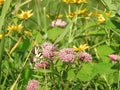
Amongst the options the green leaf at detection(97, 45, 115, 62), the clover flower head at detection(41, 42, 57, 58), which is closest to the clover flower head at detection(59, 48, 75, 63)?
the clover flower head at detection(41, 42, 57, 58)

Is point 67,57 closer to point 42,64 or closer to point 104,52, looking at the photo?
point 42,64

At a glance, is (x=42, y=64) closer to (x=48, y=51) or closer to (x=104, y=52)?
(x=48, y=51)

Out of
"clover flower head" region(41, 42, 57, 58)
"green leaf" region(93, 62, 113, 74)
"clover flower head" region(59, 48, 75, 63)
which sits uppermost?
"clover flower head" region(41, 42, 57, 58)

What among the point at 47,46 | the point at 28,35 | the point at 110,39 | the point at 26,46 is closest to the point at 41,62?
the point at 47,46

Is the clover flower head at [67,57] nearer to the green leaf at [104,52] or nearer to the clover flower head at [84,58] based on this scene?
the clover flower head at [84,58]

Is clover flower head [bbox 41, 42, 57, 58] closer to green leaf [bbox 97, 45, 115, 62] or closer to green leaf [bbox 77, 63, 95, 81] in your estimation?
green leaf [bbox 77, 63, 95, 81]

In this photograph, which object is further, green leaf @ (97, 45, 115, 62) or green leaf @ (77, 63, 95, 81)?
green leaf @ (97, 45, 115, 62)

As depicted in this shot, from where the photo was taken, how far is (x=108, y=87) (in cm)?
152

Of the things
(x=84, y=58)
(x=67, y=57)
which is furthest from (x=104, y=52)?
(x=67, y=57)

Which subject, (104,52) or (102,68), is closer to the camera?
(102,68)

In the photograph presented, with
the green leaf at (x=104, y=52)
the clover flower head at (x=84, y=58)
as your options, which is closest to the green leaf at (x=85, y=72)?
the clover flower head at (x=84, y=58)

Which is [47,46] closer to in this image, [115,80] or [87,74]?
[87,74]

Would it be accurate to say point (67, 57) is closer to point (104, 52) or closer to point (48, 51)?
point (48, 51)

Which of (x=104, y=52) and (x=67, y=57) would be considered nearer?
(x=67, y=57)
